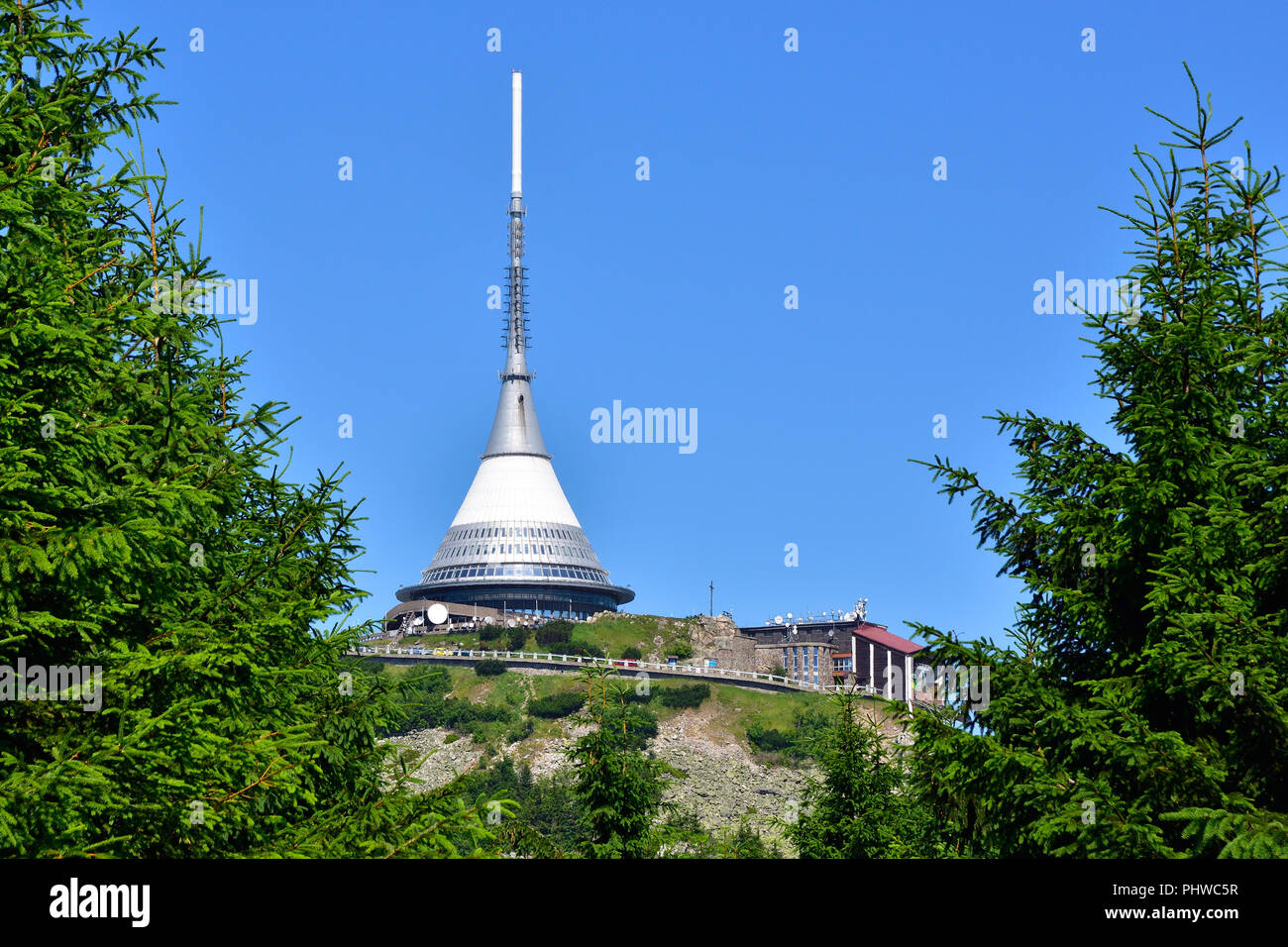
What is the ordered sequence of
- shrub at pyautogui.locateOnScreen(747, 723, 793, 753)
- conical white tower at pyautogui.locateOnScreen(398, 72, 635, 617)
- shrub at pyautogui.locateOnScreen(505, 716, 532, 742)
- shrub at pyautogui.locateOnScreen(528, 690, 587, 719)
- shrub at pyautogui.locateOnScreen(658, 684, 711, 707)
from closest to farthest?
shrub at pyautogui.locateOnScreen(505, 716, 532, 742) < shrub at pyautogui.locateOnScreen(747, 723, 793, 753) < shrub at pyautogui.locateOnScreen(528, 690, 587, 719) < shrub at pyautogui.locateOnScreen(658, 684, 711, 707) < conical white tower at pyautogui.locateOnScreen(398, 72, 635, 617)

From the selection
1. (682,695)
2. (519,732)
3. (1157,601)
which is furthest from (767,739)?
(1157,601)

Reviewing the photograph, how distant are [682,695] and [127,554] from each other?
11895 centimetres

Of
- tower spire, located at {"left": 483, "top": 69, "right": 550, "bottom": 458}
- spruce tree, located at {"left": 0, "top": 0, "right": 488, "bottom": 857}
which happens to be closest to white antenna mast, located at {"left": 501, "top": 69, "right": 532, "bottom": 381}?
tower spire, located at {"left": 483, "top": 69, "right": 550, "bottom": 458}

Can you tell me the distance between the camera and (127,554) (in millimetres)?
8328

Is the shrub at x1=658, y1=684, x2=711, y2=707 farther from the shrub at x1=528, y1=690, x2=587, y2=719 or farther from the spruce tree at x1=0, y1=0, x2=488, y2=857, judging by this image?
the spruce tree at x1=0, y1=0, x2=488, y2=857

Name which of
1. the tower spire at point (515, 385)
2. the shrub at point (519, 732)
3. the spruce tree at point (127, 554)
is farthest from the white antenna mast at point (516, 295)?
the spruce tree at point (127, 554)

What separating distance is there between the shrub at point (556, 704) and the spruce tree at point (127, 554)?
107828 mm

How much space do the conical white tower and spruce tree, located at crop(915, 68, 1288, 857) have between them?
142366 mm

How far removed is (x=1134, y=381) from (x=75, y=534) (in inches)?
365

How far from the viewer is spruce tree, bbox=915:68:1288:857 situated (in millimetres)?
9547

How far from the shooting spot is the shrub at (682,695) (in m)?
124

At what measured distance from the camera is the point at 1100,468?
1162 centimetres

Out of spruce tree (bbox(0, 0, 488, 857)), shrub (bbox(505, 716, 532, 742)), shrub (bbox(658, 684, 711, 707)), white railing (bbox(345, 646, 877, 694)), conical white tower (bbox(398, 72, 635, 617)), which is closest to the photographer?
spruce tree (bbox(0, 0, 488, 857))

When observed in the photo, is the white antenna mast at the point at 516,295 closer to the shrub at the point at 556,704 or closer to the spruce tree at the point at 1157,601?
the shrub at the point at 556,704
